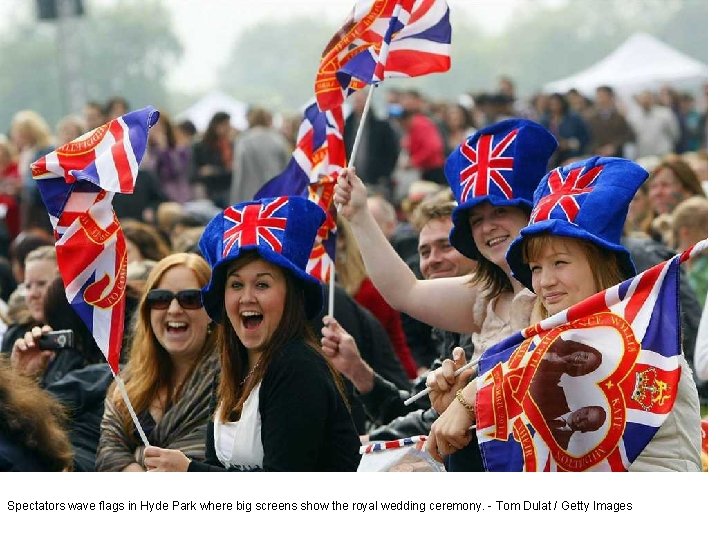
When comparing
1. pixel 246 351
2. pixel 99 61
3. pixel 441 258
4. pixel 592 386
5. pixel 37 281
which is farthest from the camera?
pixel 99 61

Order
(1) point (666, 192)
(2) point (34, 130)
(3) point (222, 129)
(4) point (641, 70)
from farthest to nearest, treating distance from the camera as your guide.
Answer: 1. (4) point (641, 70)
2. (3) point (222, 129)
3. (2) point (34, 130)
4. (1) point (666, 192)

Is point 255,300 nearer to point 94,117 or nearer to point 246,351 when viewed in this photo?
point 246,351

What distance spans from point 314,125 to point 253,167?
8583 mm

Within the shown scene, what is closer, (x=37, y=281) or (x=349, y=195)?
(x=349, y=195)

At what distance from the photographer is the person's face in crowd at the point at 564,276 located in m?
4.38

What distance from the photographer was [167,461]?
482cm

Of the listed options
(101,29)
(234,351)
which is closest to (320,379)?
(234,351)

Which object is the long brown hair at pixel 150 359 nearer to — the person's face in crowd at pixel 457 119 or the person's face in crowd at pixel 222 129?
the person's face in crowd at pixel 222 129

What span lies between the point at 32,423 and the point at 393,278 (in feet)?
4.66

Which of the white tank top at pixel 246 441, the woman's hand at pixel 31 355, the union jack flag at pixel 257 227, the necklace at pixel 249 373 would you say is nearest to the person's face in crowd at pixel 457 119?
the woman's hand at pixel 31 355

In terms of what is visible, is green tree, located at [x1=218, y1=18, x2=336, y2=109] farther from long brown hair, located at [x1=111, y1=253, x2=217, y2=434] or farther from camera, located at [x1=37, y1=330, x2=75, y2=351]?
long brown hair, located at [x1=111, y1=253, x2=217, y2=434]

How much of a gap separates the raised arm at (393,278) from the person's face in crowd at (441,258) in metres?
1.24

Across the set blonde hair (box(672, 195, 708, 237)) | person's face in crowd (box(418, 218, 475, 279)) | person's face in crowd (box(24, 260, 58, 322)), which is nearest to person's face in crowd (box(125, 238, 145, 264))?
person's face in crowd (box(24, 260, 58, 322))

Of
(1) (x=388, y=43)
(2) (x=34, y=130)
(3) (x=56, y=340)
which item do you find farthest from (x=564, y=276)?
(2) (x=34, y=130)
